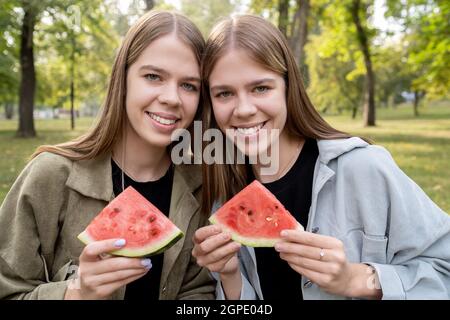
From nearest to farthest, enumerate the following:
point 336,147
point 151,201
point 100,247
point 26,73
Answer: point 100,247 → point 336,147 → point 151,201 → point 26,73

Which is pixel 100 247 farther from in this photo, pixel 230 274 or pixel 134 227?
pixel 230 274

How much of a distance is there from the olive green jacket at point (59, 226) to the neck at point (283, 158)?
490 millimetres

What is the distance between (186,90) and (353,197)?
Answer: 124cm

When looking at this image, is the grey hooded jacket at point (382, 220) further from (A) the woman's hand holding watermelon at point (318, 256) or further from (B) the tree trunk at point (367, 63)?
(B) the tree trunk at point (367, 63)

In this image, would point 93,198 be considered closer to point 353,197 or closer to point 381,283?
point 353,197

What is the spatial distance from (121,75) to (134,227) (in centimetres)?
101

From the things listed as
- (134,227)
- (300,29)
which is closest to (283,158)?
(134,227)

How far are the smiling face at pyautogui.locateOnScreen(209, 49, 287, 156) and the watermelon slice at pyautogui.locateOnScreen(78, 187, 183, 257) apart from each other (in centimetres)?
74

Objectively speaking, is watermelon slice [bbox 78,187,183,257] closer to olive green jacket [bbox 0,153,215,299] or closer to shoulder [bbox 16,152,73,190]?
olive green jacket [bbox 0,153,215,299]

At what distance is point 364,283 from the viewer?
232 centimetres

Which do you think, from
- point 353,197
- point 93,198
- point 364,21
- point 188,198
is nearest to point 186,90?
point 188,198

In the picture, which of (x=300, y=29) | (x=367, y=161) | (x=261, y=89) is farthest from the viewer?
(x=300, y=29)

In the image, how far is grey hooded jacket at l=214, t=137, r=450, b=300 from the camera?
238 cm

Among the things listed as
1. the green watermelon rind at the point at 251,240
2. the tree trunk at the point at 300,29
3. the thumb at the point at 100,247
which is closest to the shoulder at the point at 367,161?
the green watermelon rind at the point at 251,240
